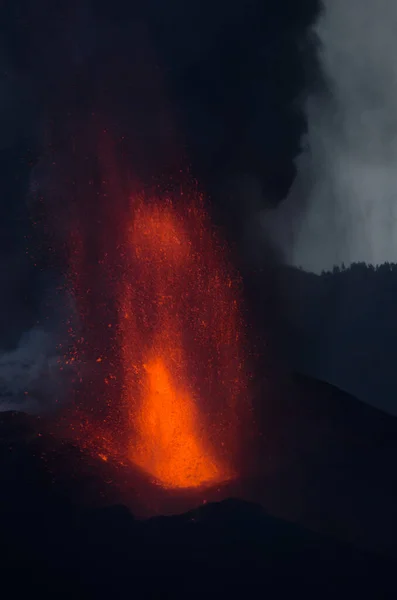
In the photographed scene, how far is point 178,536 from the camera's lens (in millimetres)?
15852

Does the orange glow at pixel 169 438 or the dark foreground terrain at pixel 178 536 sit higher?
the orange glow at pixel 169 438

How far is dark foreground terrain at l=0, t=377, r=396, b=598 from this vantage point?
14.9 meters

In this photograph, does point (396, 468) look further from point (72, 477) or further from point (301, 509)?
point (72, 477)

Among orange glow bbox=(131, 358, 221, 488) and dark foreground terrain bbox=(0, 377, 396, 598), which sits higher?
orange glow bbox=(131, 358, 221, 488)

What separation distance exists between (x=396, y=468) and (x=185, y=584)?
13.0 m

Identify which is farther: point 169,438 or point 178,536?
point 169,438

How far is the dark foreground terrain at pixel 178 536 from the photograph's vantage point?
14.9m

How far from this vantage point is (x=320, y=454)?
2483 cm

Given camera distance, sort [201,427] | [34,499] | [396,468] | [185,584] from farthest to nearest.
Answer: [201,427] → [396,468] → [34,499] → [185,584]

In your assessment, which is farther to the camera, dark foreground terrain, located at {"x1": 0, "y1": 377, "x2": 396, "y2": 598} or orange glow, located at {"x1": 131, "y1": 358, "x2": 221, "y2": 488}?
orange glow, located at {"x1": 131, "y1": 358, "x2": 221, "y2": 488}

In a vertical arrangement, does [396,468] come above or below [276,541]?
above

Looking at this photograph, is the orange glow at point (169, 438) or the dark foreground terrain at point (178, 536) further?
the orange glow at point (169, 438)

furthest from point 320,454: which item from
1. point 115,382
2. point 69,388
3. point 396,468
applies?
point 69,388

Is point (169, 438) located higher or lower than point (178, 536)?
higher
